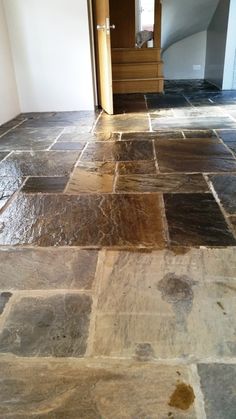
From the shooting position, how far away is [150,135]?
9.95ft

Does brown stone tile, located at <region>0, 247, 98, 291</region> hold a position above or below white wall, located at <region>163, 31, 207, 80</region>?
below

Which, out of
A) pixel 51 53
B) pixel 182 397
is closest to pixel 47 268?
pixel 182 397

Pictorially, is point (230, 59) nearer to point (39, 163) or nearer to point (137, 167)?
point (137, 167)

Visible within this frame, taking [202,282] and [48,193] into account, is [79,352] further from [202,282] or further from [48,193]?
[48,193]

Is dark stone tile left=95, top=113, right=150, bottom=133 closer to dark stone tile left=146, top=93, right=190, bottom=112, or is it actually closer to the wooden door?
the wooden door

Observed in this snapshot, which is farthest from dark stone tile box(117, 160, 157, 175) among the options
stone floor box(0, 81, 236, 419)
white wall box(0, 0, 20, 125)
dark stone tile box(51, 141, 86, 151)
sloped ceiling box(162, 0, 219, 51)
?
sloped ceiling box(162, 0, 219, 51)

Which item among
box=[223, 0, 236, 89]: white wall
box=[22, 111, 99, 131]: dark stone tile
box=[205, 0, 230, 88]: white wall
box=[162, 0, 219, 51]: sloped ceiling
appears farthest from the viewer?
box=[162, 0, 219, 51]: sloped ceiling

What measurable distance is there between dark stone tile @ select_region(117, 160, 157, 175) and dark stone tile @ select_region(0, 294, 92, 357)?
4.04ft

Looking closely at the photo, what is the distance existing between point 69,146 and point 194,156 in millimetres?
1049

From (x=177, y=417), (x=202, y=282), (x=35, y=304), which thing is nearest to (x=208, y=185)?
(x=202, y=282)

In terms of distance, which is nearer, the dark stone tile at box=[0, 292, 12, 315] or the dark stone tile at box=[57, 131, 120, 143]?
the dark stone tile at box=[0, 292, 12, 315]

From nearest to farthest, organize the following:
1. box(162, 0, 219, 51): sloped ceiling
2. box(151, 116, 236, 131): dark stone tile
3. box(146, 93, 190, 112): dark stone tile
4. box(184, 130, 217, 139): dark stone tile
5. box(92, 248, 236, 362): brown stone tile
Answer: box(92, 248, 236, 362): brown stone tile < box(184, 130, 217, 139): dark stone tile < box(151, 116, 236, 131): dark stone tile < box(146, 93, 190, 112): dark stone tile < box(162, 0, 219, 51): sloped ceiling

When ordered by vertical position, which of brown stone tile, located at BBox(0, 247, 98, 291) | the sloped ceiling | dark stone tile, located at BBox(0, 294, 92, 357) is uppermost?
the sloped ceiling

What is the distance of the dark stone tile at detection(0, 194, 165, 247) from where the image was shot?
1.51 metres
